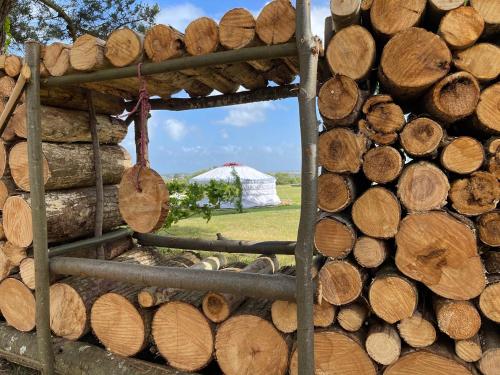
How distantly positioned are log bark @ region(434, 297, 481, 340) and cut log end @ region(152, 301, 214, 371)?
142 cm

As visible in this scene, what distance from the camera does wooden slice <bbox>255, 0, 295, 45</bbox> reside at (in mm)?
2055

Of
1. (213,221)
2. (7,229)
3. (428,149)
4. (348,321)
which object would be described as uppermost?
(428,149)

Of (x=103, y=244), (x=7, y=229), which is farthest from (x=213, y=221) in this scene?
(x=7, y=229)

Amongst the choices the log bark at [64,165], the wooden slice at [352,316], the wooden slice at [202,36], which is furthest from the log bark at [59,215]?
the wooden slice at [352,316]

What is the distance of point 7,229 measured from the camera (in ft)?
9.91

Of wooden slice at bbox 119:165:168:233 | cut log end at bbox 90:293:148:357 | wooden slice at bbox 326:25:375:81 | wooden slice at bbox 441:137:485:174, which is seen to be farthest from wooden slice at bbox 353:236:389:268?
cut log end at bbox 90:293:148:357

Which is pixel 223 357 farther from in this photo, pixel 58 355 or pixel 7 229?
pixel 7 229

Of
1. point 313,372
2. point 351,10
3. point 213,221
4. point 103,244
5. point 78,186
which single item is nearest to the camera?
point 351,10

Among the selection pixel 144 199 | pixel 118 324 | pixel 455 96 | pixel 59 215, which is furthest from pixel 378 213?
pixel 59 215

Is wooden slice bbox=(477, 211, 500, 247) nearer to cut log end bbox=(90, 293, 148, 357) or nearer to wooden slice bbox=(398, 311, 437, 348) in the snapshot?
wooden slice bbox=(398, 311, 437, 348)

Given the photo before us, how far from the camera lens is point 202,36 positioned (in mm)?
2266

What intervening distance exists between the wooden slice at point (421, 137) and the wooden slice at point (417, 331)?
0.91m

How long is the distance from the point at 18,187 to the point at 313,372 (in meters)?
2.68

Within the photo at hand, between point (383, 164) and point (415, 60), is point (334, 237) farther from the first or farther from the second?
point (415, 60)
